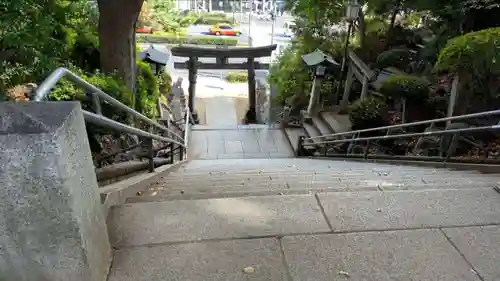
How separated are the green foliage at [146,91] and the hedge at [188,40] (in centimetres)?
2142

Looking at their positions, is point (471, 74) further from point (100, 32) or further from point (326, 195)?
point (100, 32)

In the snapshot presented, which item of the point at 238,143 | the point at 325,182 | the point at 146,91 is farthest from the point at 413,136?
the point at 146,91

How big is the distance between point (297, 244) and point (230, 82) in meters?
23.9

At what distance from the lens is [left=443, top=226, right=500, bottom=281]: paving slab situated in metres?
1.77

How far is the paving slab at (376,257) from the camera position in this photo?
67.5 inches

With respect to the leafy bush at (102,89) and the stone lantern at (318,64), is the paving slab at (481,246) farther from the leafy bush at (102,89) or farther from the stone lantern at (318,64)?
the stone lantern at (318,64)

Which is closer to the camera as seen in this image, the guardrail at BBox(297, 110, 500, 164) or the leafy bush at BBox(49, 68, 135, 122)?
the leafy bush at BBox(49, 68, 135, 122)

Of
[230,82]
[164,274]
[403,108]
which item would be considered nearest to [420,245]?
[164,274]

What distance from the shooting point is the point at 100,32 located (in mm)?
6188

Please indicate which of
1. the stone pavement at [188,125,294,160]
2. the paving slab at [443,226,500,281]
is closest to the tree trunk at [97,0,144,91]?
the stone pavement at [188,125,294,160]

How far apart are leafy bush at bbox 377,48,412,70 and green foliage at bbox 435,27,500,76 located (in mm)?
5567

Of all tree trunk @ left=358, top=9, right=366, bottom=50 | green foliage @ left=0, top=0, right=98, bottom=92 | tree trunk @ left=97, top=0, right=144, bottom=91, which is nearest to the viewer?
green foliage @ left=0, top=0, right=98, bottom=92

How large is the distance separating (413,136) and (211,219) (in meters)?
4.85

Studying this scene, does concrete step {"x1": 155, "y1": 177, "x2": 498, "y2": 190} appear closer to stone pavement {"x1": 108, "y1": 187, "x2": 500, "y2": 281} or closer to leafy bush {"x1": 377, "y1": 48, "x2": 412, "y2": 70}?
stone pavement {"x1": 108, "y1": 187, "x2": 500, "y2": 281}
